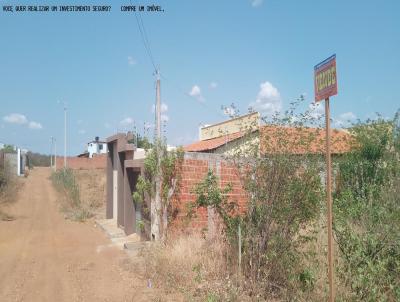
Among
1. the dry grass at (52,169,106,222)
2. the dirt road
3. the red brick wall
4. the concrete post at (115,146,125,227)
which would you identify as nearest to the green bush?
the dirt road

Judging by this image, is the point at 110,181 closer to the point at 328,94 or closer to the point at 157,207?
the point at 157,207

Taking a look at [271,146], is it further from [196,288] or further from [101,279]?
[101,279]

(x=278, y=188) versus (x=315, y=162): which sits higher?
(x=315, y=162)

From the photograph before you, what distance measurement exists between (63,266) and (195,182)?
3.65 metres

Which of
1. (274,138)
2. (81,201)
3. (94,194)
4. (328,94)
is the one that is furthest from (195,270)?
(94,194)

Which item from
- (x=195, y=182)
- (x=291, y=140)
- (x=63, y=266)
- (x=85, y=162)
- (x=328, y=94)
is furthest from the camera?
(x=85, y=162)

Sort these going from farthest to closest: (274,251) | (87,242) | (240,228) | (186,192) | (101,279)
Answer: (87,242) < (186,192) < (101,279) < (240,228) < (274,251)

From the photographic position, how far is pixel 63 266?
9.36m

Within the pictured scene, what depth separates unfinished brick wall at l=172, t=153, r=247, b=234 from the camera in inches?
396

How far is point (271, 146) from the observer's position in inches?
236

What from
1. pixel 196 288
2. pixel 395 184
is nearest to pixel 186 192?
pixel 196 288

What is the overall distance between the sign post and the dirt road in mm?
3391

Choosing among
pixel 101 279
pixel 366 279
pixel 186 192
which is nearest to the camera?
pixel 366 279

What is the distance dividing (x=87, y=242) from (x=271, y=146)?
28.5 feet
